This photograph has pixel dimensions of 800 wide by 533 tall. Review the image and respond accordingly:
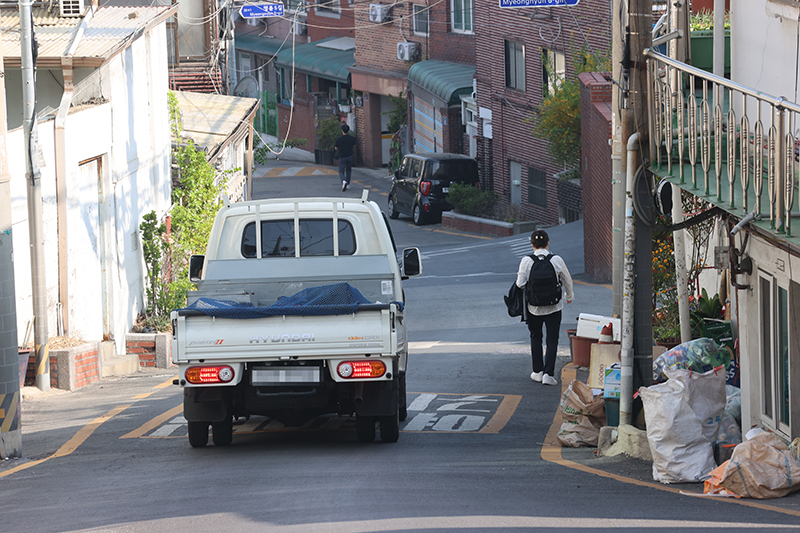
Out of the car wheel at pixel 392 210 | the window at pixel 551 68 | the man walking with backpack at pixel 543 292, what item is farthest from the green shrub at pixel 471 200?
the man walking with backpack at pixel 543 292

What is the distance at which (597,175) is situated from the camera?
20.5 metres

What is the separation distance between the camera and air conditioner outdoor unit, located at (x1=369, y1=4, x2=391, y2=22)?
3919 centimetres

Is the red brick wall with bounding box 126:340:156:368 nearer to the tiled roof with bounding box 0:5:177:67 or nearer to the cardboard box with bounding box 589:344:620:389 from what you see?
the tiled roof with bounding box 0:5:177:67

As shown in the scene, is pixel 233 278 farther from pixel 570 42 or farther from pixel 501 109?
pixel 501 109

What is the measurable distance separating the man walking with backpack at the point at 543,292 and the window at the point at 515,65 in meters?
19.3

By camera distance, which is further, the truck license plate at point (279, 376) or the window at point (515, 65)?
the window at point (515, 65)

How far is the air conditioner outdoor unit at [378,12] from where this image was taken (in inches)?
1543

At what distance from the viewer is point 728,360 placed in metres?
8.45

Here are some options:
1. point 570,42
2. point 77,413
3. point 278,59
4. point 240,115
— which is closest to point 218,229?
point 77,413

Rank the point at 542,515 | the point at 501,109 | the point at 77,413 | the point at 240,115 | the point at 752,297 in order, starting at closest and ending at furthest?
the point at 542,515 → the point at 752,297 → the point at 77,413 → the point at 240,115 → the point at 501,109

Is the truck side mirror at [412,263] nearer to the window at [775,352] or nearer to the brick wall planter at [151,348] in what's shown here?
the window at [775,352]

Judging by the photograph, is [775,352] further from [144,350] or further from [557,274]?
[144,350]

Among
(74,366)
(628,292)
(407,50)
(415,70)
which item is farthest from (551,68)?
(628,292)

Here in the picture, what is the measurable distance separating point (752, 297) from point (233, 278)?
14.9 feet
